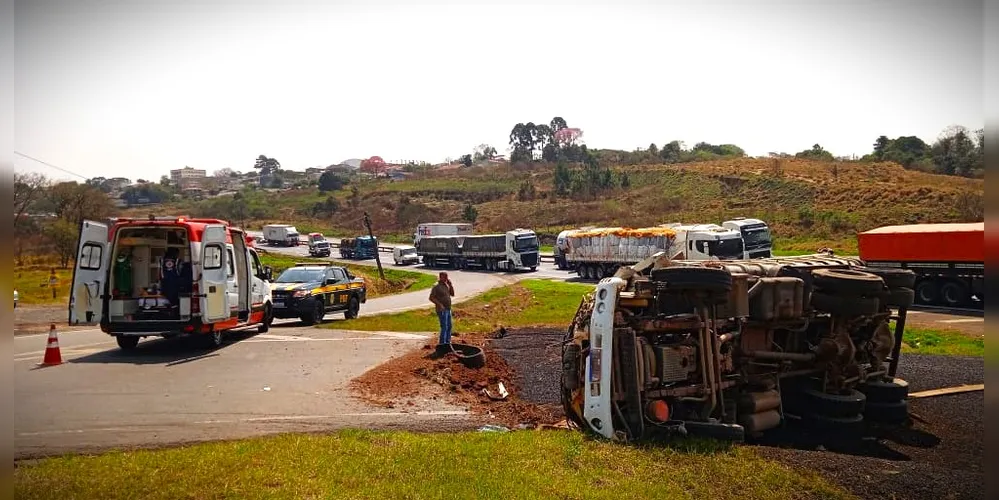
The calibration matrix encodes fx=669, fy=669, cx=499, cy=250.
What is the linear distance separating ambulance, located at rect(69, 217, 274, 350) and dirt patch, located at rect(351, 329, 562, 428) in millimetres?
4734

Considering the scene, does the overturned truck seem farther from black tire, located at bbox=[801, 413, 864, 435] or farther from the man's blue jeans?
the man's blue jeans

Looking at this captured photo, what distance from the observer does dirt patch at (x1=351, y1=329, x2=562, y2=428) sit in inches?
406

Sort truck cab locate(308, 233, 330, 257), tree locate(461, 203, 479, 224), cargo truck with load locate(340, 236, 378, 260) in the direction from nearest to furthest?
1. cargo truck with load locate(340, 236, 378, 260)
2. truck cab locate(308, 233, 330, 257)
3. tree locate(461, 203, 479, 224)

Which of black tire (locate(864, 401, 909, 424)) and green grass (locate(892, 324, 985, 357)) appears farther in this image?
green grass (locate(892, 324, 985, 357))

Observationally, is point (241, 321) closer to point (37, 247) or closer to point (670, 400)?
point (37, 247)

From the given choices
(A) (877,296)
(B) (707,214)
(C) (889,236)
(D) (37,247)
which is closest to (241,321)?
(D) (37,247)

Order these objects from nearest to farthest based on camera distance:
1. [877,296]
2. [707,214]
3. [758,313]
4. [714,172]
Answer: [758,313], [877,296], [707,214], [714,172]

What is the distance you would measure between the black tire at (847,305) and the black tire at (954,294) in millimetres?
19062

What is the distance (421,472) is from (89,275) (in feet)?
36.6

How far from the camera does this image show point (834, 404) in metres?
8.71

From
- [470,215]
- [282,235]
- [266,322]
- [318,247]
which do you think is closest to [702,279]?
[266,322]

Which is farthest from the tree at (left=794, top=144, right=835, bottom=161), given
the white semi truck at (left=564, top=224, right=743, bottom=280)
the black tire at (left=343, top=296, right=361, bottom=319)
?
the black tire at (left=343, top=296, right=361, bottom=319)

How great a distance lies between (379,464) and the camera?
671cm

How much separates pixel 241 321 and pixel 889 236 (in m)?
23.7
